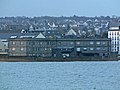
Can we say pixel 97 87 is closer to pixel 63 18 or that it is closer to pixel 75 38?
pixel 75 38

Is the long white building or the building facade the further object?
the long white building

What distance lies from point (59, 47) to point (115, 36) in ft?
34.5

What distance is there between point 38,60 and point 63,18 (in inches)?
4130

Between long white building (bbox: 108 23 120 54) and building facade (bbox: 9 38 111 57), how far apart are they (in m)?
5.94

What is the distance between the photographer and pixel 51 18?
163250mm

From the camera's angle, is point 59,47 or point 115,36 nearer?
point 59,47

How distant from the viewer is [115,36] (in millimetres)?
70938

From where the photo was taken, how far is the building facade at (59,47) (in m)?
61.4

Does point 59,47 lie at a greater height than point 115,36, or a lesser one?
lesser

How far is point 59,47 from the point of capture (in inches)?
2445

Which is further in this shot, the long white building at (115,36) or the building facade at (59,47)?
the long white building at (115,36)

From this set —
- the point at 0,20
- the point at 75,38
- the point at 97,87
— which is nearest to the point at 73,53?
the point at 75,38

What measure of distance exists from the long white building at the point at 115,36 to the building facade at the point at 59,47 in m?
5.94

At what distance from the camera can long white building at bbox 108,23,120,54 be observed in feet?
225
